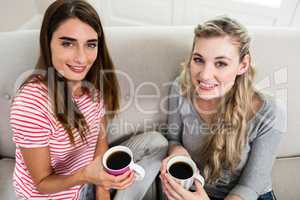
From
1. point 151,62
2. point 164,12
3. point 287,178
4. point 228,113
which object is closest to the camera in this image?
point 228,113

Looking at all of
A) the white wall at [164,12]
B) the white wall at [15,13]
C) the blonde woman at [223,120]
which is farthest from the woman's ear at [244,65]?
the white wall at [15,13]

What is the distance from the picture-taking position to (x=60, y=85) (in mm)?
938

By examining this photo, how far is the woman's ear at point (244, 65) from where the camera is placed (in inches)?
35.9

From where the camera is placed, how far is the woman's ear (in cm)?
91

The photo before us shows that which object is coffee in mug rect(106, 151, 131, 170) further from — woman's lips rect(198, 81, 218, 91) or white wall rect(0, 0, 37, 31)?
white wall rect(0, 0, 37, 31)

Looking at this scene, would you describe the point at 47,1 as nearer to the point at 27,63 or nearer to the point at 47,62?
the point at 27,63

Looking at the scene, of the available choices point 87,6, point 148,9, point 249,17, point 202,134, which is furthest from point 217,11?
point 87,6

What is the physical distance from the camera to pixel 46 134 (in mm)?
864

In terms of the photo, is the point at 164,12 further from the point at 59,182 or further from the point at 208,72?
the point at 59,182

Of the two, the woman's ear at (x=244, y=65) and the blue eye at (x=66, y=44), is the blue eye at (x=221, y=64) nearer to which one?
the woman's ear at (x=244, y=65)

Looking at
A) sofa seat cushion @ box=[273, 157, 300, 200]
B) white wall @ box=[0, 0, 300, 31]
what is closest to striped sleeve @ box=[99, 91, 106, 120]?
sofa seat cushion @ box=[273, 157, 300, 200]

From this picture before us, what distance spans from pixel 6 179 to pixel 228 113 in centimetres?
A: 94

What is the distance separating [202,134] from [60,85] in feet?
1.84

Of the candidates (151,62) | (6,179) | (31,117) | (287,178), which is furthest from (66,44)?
(287,178)
